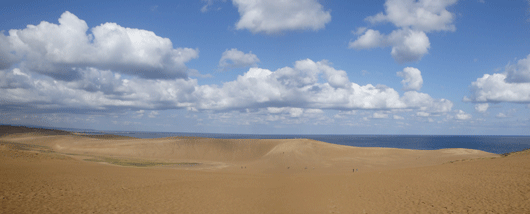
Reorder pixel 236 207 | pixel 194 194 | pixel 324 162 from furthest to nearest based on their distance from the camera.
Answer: pixel 324 162, pixel 194 194, pixel 236 207

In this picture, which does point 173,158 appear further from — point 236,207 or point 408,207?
point 408,207

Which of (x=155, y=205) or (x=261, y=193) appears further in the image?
(x=261, y=193)

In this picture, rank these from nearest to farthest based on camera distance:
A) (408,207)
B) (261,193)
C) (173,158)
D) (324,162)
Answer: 1. (408,207)
2. (261,193)
3. (324,162)
4. (173,158)

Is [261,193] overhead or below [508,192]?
below

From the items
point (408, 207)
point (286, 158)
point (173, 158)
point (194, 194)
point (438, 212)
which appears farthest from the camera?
point (173, 158)

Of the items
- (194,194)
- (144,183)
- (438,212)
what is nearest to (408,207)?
(438,212)

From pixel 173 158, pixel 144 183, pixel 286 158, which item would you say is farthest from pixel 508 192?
pixel 173 158

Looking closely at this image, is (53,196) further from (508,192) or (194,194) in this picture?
(508,192)

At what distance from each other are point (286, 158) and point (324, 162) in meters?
5.57

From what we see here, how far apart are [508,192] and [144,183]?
2209 cm

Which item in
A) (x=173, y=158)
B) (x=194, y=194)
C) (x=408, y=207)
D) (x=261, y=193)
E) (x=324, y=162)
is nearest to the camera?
(x=408, y=207)

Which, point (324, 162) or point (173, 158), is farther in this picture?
point (173, 158)

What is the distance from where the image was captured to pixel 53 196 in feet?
45.0

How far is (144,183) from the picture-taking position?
60.7 ft
